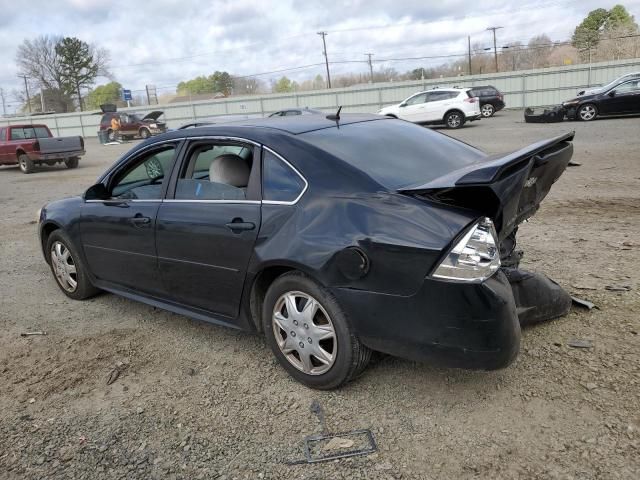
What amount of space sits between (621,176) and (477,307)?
25.9 feet

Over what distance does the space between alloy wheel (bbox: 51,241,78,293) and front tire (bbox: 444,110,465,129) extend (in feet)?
67.6

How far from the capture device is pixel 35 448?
287 centimetres

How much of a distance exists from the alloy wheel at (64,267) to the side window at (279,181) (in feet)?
8.12

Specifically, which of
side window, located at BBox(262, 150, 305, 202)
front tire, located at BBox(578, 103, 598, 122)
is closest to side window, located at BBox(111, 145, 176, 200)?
side window, located at BBox(262, 150, 305, 202)

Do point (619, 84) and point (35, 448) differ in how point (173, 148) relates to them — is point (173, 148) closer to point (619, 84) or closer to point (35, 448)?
point (35, 448)

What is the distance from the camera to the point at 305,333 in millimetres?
3145

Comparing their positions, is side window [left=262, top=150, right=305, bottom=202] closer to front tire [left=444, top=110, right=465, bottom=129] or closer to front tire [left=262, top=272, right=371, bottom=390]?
front tire [left=262, top=272, right=371, bottom=390]

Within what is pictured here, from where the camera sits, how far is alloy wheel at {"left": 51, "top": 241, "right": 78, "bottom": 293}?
16.2 ft

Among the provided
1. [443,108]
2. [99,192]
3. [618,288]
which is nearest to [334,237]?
[99,192]

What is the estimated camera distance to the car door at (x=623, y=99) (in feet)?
64.5

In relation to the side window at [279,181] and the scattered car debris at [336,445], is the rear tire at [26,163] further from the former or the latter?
the scattered car debris at [336,445]

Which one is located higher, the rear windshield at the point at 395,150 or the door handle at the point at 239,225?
the rear windshield at the point at 395,150

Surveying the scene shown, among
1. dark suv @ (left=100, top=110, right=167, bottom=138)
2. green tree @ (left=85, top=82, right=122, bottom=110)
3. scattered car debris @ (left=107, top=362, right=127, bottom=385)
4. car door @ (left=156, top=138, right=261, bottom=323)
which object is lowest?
scattered car debris @ (left=107, top=362, right=127, bottom=385)

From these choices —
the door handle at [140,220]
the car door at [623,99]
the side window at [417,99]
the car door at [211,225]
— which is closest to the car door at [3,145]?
the side window at [417,99]
